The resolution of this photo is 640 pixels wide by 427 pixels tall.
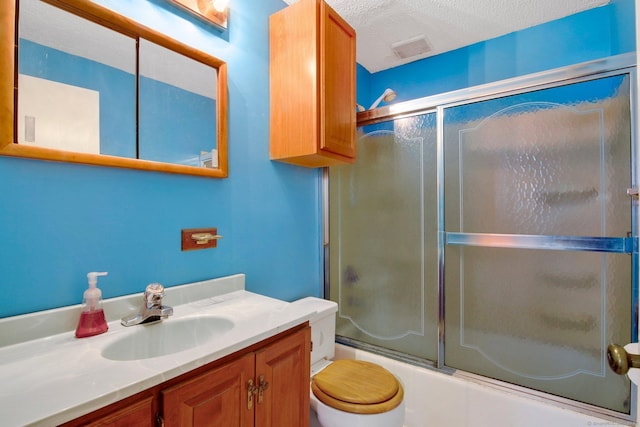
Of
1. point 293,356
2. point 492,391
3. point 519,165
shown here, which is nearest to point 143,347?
point 293,356

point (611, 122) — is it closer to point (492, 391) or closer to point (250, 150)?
point (492, 391)

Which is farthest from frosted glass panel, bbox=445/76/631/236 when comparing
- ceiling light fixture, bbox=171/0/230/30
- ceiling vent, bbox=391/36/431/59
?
ceiling light fixture, bbox=171/0/230/30

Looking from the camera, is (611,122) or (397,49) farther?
(397,49)

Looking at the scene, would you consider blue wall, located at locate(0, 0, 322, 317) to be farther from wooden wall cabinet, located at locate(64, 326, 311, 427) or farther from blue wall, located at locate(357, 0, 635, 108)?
blue wall, located at locate(357, 0, 635, 108)

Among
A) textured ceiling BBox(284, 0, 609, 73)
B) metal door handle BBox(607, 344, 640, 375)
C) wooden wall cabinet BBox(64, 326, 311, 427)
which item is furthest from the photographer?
textured ceiling BBox(284, 0, 609, 73)

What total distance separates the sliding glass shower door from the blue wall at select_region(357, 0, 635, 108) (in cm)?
56

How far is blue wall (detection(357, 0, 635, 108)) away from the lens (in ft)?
5.51

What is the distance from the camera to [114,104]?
3.32 ft

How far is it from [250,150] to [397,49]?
1477 mm

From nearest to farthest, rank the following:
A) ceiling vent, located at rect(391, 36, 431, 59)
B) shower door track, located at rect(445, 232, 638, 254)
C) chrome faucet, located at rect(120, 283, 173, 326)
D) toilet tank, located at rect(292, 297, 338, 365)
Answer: chrome faucet, located at rect(120, 283, 173, 326) < shower door track, located at rect(445, 232, 638, 254) < toilet tank, located at rect(292, 297, 338, 365) < ceiling vent, located at rect(391, 36, 431, 59)

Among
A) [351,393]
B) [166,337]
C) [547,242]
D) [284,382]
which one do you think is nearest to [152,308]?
[166,337]

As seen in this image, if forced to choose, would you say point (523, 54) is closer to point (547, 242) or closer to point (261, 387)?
point (547, 242)

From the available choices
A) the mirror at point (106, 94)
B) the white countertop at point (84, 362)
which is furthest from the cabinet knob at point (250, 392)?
the mirror at point (106, 94)

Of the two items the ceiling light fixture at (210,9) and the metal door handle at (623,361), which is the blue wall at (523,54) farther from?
the metal door handle at (623,361)
